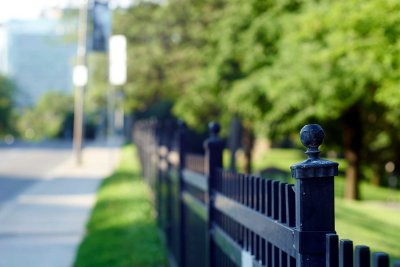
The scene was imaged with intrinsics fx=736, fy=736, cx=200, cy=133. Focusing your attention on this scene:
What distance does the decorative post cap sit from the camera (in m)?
2.37

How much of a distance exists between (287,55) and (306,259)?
1649cm

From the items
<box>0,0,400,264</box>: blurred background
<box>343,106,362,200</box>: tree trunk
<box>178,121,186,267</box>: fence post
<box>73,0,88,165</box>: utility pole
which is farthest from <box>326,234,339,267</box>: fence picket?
<box>73,0,88,165</box>: utility pole

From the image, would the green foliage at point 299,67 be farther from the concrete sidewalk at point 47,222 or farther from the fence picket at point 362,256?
the fence picket at point 362,256

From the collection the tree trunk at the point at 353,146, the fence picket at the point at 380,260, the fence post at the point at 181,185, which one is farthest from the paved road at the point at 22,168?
the fence picket at the point at 380,260

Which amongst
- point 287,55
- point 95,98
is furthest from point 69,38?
point 287,55

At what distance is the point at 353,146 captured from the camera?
76.1ft

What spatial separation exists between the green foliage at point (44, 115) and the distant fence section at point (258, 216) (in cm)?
12730

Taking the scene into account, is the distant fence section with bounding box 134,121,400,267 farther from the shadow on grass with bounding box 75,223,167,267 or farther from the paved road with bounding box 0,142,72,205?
the paved road with bounding box 0,142,72,205

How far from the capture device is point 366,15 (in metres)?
9.71

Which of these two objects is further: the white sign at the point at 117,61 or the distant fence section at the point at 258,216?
the white sign at the point at 117,61

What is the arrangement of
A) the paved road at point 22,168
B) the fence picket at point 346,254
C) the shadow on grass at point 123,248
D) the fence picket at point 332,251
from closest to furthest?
1. the fence picket at point 346,254
2. the fence picket at point 332,251
3. the shadow on grass at point 123,248
4. the paved road at point 22,168

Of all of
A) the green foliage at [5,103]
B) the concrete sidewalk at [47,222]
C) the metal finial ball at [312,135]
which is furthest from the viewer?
the green foliage at [5,103]

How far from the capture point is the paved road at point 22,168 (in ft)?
62.3

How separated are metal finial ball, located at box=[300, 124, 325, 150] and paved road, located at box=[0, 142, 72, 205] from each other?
14291 mm
